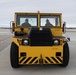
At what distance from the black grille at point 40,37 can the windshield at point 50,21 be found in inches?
62.1

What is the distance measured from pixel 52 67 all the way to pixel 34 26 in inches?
85.6

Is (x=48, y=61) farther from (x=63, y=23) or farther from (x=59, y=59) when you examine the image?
(x=63, y=23)

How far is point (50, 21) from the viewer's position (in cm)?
1274

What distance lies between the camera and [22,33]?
12047 millimetres

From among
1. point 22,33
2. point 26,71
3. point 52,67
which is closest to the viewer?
point 26,71

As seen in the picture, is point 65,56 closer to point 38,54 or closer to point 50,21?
point 38,54

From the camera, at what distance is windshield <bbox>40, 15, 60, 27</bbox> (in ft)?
41.2

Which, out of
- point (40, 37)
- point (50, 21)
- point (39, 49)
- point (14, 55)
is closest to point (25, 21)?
point (50, 21)

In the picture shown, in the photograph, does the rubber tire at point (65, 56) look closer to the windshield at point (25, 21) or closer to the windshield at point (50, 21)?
the windshield at point (50, 21)

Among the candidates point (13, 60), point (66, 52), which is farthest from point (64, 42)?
point (13, 60)

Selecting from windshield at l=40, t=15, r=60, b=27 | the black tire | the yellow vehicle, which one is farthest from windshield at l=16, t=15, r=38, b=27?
the black tire

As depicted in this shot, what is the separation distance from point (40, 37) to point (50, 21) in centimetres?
208

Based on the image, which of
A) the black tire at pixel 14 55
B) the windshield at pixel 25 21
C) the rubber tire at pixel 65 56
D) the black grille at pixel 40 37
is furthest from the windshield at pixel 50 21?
the black tire at pixel 14 55

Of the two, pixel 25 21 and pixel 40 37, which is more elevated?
pixel 25 21
